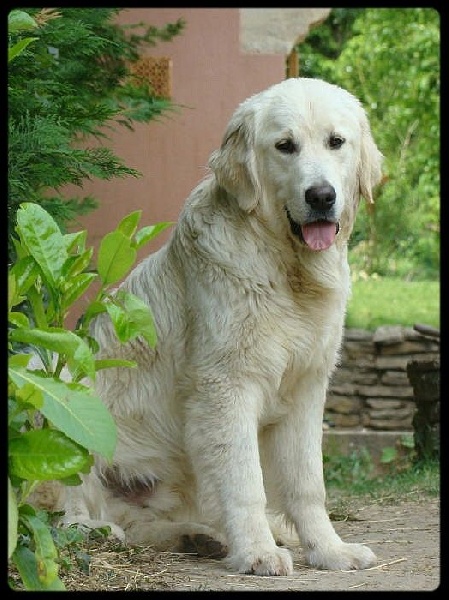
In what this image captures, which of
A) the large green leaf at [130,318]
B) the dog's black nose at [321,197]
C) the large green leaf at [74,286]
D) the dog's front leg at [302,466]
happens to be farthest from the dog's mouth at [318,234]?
the large green leaf at [74,286]

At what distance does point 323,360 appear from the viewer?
4469 millimetres

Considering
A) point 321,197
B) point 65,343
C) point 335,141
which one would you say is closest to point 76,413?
point 65,343

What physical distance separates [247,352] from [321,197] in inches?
25.8

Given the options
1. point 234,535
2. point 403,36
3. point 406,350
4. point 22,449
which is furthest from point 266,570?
point 403,36

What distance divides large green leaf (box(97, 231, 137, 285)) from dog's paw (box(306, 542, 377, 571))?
4.52 ft

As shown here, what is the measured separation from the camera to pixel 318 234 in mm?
4277

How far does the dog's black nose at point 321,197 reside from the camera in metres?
4.12

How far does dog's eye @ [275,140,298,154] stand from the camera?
14.0 feet

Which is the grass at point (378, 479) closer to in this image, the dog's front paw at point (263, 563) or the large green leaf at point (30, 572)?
the dog's front paw at point (263, 563)

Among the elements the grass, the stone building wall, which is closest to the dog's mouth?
the grass

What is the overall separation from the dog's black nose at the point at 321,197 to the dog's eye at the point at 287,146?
219 mm

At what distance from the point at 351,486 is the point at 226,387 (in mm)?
3076

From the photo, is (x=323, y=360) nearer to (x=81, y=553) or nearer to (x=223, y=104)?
(x=81, y=553)

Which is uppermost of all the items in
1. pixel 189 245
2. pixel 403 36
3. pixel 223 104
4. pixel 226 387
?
pixel 403 36
